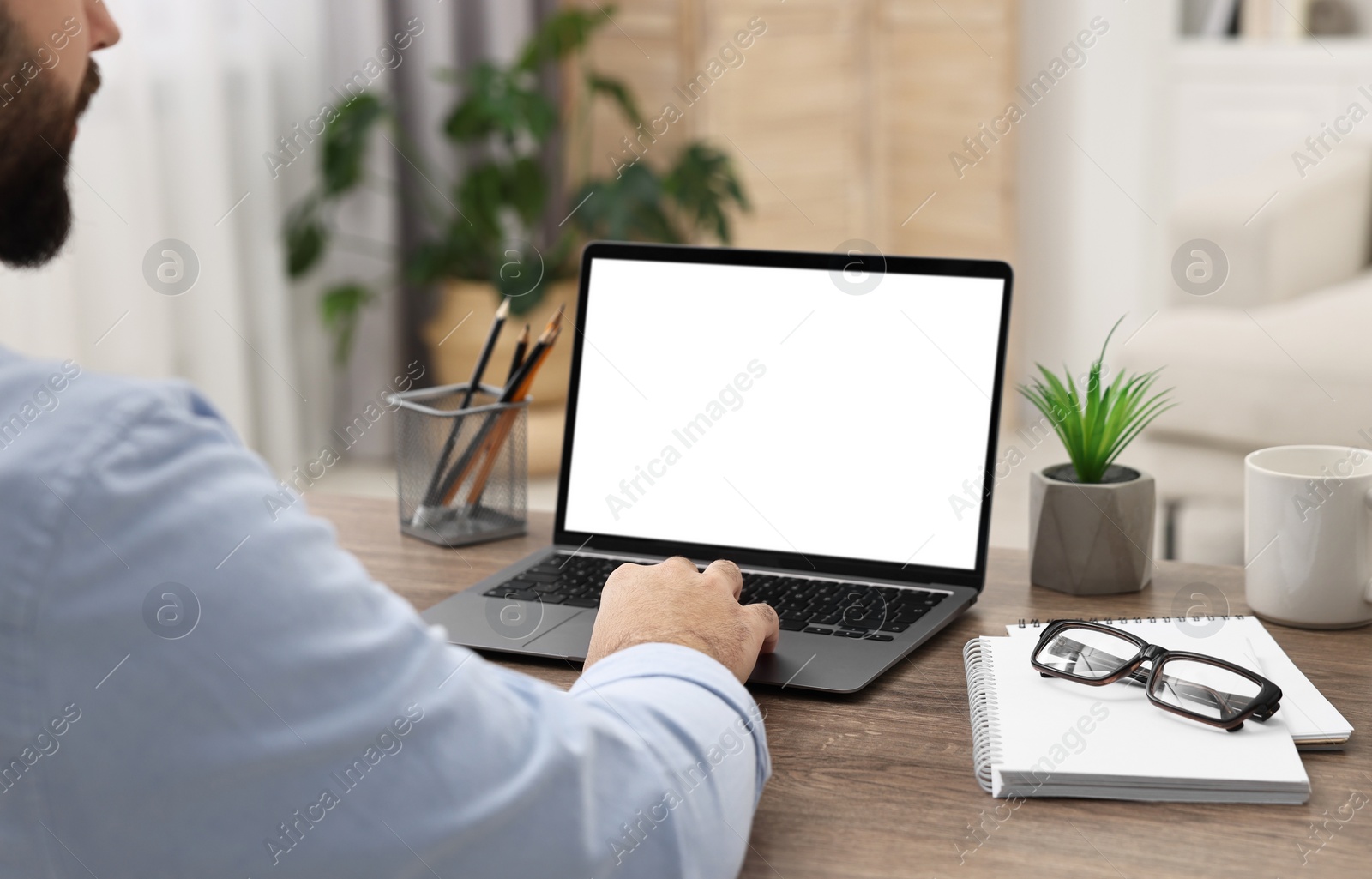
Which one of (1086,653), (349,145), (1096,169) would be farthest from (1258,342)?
(349,145)

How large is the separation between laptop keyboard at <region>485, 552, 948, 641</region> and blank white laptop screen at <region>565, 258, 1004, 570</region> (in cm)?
4

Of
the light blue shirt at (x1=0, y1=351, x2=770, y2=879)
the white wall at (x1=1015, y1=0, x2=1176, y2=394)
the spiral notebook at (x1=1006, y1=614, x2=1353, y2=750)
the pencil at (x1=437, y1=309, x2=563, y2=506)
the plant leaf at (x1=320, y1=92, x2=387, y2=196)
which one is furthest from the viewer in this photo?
the white wall at (x1=1015, y1=0, x2=1176, y2=394)

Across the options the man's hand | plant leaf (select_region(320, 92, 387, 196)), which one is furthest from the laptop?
plant leaf (select_region(320, 92, 387, 196))

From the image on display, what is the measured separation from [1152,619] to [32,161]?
2.45 ft

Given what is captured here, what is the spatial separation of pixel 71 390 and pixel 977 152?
3214 mm

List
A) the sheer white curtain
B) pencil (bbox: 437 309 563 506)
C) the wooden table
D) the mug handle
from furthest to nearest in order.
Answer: the sheer white curtain < pencil (bbox: 437 309 563 506) < the mug handle < the wooden table

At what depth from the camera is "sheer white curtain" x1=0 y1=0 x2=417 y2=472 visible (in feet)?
8.54

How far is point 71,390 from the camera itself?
50 cm

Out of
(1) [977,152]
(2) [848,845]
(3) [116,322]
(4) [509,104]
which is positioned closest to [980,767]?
(2) [848,845]

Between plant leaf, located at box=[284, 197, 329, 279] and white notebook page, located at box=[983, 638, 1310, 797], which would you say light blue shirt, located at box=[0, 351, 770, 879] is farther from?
plant leaf, located at box=[284, 197, 329, 279]

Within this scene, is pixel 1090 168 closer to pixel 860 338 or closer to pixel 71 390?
pixel 860 338

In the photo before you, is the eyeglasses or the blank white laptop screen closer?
the eyeglasses

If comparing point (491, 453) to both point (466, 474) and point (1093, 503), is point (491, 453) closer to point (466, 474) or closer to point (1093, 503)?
point (466, 474)

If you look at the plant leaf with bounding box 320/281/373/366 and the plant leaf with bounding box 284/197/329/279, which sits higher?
the plant leaf with bounding box 284/197/329/279
